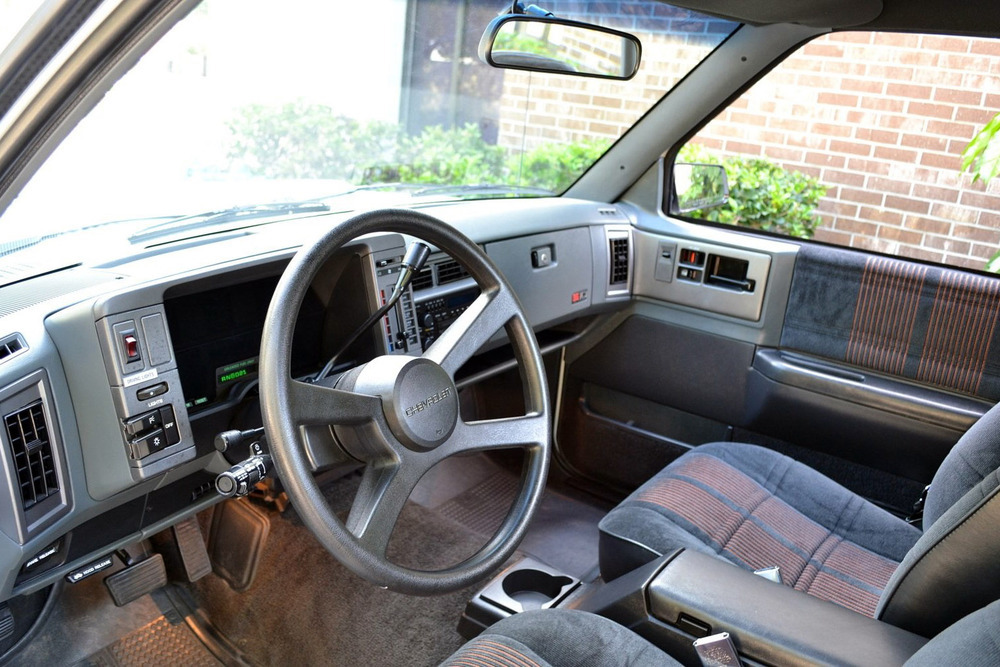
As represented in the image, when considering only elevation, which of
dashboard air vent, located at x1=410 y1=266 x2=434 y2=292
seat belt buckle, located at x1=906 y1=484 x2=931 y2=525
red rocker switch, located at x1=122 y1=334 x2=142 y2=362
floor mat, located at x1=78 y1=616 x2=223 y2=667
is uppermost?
dashboard air vent, located at x1=410 y1=266 x2=434 y2=292

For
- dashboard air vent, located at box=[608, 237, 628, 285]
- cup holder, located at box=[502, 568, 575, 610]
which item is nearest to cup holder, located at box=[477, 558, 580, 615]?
cup holder, located at box=[502, 568, 575, 610]

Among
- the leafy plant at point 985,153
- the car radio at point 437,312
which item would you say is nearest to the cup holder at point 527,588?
the car radio at point 437,312

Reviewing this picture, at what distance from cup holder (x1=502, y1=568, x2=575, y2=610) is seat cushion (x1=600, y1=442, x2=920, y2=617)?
0.49 m

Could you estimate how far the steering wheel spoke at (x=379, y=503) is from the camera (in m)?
1.31

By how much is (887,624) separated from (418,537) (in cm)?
165

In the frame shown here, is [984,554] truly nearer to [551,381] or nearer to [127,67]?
[127,67]

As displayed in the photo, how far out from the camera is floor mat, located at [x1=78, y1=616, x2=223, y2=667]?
6.91ft

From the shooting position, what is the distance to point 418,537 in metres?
2.71

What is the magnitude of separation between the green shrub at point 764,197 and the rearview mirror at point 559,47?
23.5 inches

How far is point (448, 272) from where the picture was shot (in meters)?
2.29

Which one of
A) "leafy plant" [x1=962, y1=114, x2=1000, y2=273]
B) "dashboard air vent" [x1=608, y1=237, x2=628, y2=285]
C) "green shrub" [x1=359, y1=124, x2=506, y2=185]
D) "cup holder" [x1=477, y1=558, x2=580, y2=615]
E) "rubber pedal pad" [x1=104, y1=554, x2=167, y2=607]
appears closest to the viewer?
"rubber pedal pad" [x1=104, y1=554, x2=167, y2=607]

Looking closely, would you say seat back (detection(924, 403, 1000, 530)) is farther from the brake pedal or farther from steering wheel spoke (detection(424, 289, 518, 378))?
the brake pedal

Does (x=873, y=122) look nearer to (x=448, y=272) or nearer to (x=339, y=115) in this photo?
(x=448, y=272)

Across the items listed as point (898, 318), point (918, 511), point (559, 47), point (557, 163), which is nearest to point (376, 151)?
point (557, 163)
